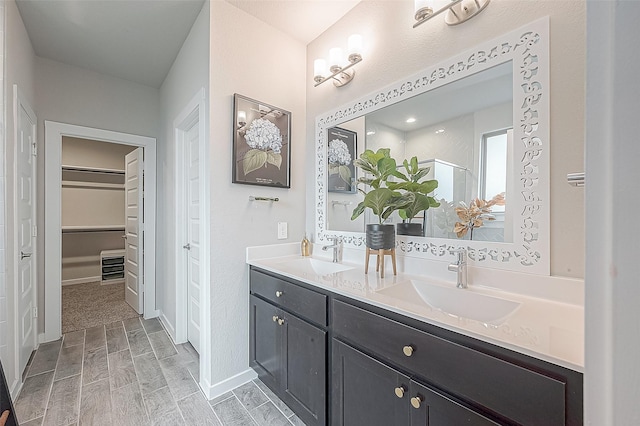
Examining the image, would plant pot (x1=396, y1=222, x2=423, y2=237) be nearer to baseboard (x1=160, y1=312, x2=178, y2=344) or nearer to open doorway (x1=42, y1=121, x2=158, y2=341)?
baseboard (x1=160, y1=312, x2=178, y2=344)

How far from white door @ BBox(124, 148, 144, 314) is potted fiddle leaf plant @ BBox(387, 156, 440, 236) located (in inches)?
113

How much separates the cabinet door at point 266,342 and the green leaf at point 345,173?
991 mm

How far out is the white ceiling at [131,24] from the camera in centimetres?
188

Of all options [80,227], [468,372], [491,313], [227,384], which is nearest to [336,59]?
[491,313]

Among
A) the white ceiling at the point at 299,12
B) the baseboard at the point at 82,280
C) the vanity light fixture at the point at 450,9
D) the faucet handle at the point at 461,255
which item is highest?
the white ceiling at the point at 299,12

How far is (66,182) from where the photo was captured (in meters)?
4.29

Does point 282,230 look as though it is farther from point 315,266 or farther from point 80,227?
point 80,227

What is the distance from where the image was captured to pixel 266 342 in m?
1.73

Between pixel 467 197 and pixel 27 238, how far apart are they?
10.4 feet

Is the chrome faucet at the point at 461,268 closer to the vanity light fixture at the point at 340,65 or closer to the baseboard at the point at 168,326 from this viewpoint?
the vanity light fixture at the point at 340,65

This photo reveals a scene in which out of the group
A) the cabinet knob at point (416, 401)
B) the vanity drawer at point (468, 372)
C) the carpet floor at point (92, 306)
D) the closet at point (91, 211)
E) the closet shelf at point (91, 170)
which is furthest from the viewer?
the closet at point (91, 211)

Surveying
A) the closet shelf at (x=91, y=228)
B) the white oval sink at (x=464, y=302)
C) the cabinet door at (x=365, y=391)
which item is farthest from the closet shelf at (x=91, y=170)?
the white oval sink at (x=464, y=302)

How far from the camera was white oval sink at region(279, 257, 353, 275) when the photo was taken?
69.4 inches

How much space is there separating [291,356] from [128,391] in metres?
1.23
